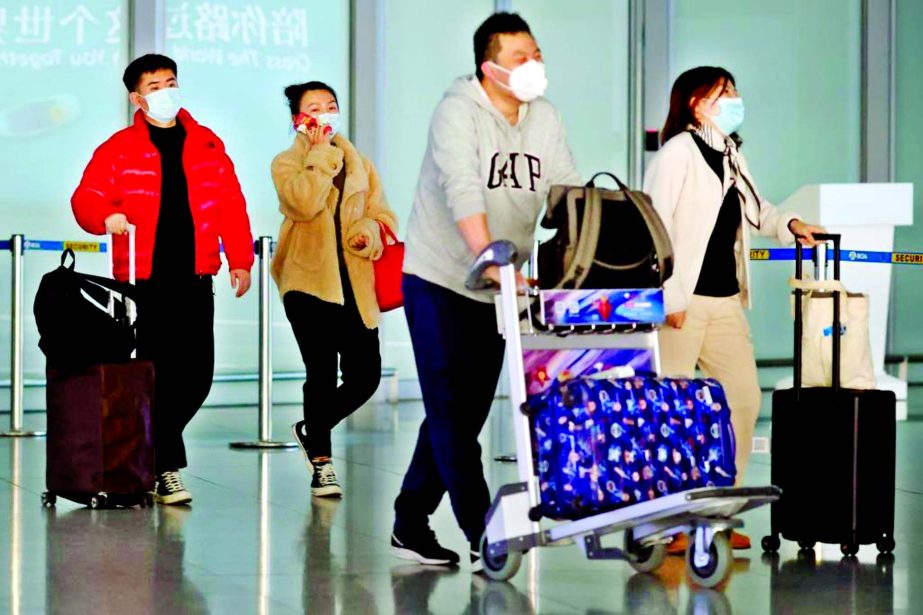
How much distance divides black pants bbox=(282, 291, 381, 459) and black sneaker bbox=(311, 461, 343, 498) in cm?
6

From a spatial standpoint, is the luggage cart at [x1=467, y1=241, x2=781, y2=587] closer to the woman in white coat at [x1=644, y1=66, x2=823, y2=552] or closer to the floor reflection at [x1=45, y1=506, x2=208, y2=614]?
the woman in white coat at [x1=644, y1=66, x2=823, y2=552]

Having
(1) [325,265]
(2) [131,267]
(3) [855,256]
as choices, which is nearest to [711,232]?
(1) [325,265]

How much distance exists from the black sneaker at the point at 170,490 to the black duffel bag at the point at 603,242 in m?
2.42

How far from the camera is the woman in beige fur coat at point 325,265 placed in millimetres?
7113

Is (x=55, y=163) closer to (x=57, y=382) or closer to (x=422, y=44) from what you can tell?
(x=422, y=44)

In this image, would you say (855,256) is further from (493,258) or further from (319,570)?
(493,258)

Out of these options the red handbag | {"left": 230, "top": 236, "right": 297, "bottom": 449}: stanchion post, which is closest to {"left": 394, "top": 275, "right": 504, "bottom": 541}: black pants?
the red handbag

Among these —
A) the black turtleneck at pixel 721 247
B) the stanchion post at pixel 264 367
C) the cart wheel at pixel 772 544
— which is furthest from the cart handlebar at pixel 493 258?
the stanchion post at pixel 264 367

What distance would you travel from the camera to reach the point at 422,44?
495 inches

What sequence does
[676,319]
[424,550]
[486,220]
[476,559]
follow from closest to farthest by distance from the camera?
[486,220], [476,559], [424,550], [676,319]

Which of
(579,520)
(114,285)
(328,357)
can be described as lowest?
(579,520)

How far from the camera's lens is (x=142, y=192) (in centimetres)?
691

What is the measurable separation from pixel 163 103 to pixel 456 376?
239 centimetres

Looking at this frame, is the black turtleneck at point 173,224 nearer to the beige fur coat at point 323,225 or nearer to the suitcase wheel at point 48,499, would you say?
the beige fur coat at point 323,225
